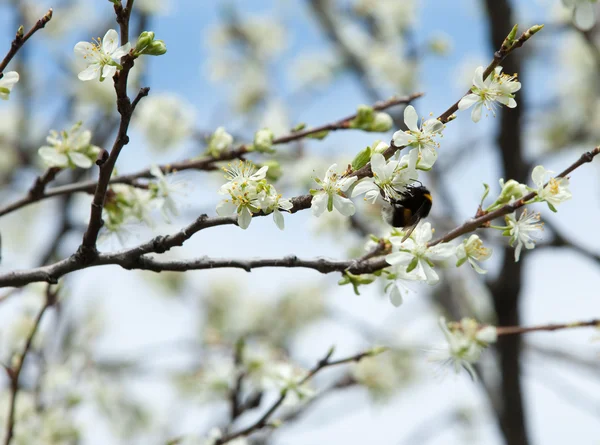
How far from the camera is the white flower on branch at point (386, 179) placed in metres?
1.01

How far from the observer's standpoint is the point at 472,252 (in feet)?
3.84

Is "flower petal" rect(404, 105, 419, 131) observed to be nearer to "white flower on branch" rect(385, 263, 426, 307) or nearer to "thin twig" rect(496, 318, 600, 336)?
"white flower on branch" rect(385, 263, 426, 307)

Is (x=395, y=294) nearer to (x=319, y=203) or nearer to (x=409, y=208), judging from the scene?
(x=409, y=208)

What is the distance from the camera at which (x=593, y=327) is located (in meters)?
1.51

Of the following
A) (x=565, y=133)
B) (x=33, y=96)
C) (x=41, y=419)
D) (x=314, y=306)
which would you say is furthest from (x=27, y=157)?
(x=565, y=133)

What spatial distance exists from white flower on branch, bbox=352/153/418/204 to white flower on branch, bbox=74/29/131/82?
480 millimetres

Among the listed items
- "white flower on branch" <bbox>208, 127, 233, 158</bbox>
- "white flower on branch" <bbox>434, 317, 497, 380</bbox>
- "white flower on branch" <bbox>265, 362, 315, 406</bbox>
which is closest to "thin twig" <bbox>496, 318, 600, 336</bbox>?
"white flower on branch" <bbox>434, 317, 497, 380</bbox>

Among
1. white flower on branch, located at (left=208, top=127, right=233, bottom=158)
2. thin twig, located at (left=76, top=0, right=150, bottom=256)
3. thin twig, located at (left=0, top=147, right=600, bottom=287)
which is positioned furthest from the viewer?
white flower on branch, located at (left=208, top=127, right=233, bottom=158)

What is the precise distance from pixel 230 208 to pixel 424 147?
363mm

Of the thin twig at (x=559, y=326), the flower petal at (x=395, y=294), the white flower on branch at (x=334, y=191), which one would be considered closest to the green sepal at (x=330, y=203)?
the white flower on branch at (x=334, y=191)

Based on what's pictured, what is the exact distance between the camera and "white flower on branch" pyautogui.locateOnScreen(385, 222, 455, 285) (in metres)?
1.08

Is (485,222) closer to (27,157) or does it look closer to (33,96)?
(27,157)

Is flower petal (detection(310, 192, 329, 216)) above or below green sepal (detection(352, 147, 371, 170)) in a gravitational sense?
below

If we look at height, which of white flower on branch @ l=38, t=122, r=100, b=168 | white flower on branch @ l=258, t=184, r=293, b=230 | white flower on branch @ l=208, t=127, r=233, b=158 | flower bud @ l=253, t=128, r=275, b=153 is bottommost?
white flower on branch @ l=258, t=184, r=293, b=230
